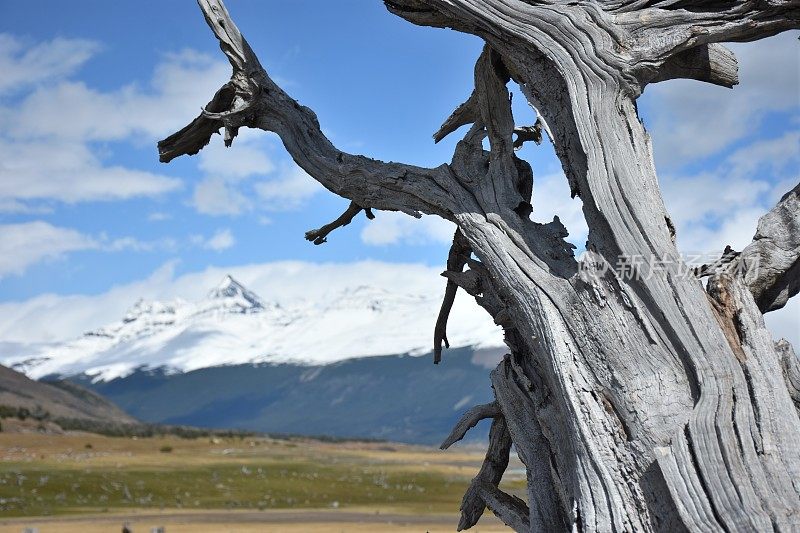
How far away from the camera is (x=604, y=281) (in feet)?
20.5

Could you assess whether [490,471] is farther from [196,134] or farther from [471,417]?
[196,134]

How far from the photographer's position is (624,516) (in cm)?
560

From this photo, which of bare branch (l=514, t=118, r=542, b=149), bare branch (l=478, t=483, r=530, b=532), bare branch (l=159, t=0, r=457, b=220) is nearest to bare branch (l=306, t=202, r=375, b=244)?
bare branch (l=159, t=0, r=457, b=220)

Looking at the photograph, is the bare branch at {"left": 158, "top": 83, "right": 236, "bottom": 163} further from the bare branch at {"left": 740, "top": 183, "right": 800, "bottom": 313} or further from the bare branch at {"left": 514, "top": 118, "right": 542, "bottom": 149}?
the bare branch at {"left": 740, "top": 183, "right": 800, "bottom": 313}

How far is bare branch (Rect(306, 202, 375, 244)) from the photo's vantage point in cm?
859

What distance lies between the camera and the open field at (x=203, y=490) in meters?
30.2

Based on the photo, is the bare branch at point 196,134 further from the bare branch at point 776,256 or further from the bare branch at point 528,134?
the bare branch at point 776,256

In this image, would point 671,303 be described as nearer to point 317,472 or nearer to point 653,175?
point 653,175

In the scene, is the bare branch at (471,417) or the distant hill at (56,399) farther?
the distant hill at (56,399)

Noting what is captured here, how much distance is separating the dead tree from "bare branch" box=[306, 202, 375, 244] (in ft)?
2.19

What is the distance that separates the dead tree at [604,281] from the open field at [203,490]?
21.1 m

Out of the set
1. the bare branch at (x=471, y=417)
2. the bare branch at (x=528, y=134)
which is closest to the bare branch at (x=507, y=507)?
the bare branch at (x=471, y=417)

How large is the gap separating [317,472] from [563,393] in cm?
5241

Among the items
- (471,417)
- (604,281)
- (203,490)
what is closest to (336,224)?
(471,417)
